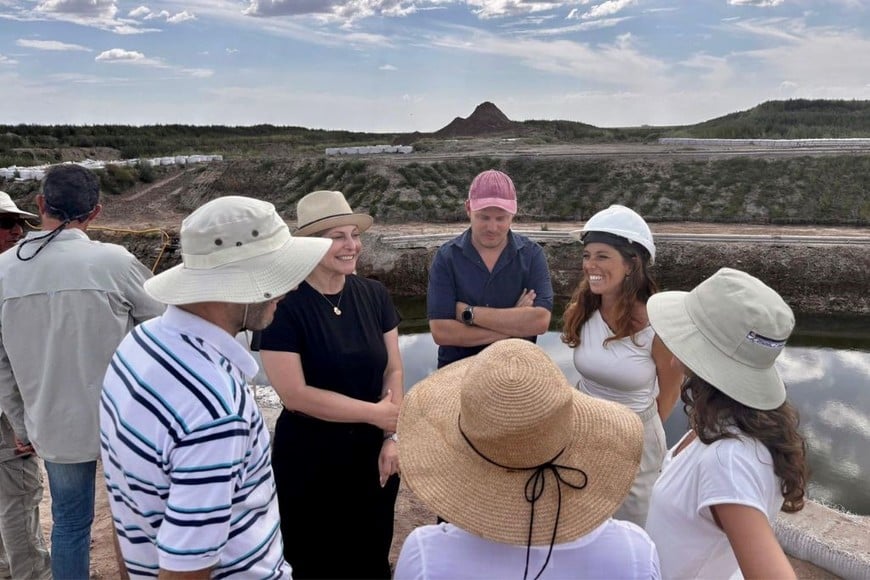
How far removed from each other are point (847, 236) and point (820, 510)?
16734 millimetres

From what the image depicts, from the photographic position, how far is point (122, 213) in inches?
984

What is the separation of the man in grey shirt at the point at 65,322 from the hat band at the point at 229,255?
0.98m

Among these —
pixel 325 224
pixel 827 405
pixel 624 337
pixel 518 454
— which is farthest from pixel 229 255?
pixel 827 405

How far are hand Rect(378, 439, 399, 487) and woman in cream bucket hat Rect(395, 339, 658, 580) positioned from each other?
1.16 meters

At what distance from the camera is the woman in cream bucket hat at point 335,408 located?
2350 mm

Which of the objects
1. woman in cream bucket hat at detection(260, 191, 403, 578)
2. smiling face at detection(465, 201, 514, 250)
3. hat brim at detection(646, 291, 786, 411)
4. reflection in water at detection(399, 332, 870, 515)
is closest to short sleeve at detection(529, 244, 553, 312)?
smiling face at detection(465, 201, 514, 250)

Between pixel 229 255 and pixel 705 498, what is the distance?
4.35 feet

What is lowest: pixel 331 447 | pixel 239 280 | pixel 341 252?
pixel 331 447

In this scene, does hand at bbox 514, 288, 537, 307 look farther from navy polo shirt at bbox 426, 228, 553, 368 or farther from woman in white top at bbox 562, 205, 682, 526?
woman in white top at bbox 562, 205, 682, 526

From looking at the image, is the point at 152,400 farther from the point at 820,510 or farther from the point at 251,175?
the point at 251,175

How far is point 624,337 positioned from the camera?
106 inches

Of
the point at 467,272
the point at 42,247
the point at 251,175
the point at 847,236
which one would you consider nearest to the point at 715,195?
the point at 847,236

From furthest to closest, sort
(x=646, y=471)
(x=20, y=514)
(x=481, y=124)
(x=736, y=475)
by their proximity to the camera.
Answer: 1. (x=481, y=124)
2. (x=20, y=514)
3. (x=646, y=471)
4. (x=736, y=475)

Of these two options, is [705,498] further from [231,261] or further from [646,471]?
[231,261]
